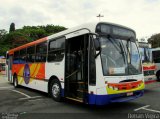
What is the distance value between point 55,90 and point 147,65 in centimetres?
538

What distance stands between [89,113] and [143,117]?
1.80m

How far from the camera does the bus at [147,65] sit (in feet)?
38.9

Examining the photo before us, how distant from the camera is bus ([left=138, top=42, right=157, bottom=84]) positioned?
1185 cm

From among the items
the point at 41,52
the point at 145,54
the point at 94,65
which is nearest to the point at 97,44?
the point at 94,65

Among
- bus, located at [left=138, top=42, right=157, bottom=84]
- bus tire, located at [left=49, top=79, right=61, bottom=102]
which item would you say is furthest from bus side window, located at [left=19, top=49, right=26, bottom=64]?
bus, located at [left=138, top=42, right=157, bottom=84]

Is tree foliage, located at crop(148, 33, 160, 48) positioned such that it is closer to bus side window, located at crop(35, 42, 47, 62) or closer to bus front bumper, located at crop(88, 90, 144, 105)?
bus side window, located at crop(35, 42, 47, 62)

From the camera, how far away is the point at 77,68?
8680 millimetres

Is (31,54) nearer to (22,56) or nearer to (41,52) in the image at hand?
(41,52)

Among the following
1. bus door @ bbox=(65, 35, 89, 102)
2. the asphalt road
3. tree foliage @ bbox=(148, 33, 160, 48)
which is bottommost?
the asphalt road

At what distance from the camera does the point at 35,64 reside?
12219 mm

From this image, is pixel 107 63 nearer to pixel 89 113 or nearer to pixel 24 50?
pixel 89 113

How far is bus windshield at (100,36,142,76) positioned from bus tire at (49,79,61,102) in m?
2.99

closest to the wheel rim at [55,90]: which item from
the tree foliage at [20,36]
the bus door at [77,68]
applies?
the bus door at [77,68]

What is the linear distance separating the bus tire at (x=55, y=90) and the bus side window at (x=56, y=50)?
1.02 metres
